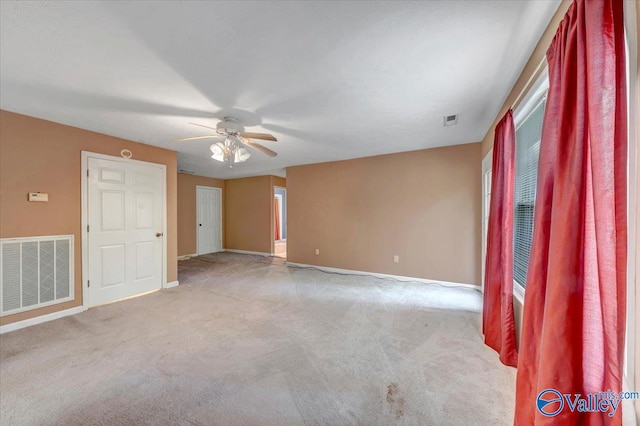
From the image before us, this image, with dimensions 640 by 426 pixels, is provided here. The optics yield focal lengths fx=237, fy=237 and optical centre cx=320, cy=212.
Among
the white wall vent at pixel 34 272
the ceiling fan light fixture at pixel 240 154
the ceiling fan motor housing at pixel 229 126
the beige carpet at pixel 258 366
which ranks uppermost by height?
the ceiling fan motor housing at pixel 229 126

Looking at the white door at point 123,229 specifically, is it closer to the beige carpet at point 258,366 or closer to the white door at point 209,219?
the beige carpet at point 258,366

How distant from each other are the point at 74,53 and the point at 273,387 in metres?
2.73

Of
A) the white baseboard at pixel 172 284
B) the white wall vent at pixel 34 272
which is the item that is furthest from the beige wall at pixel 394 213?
the white wall vent at pixel 34 272

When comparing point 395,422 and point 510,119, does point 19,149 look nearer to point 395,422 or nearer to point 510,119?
point 395,422

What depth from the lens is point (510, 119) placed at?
6.29ft

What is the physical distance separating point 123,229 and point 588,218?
4.67 metres

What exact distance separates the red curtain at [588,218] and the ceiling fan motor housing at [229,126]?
8.41ft

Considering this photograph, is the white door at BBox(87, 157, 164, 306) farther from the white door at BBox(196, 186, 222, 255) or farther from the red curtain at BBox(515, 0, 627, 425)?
the red curtain at BBox(515, 0, 627, 425)

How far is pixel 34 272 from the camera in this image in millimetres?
2676

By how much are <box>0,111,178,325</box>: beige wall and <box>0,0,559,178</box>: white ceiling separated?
0.21 metres

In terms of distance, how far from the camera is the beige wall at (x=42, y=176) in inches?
99.0

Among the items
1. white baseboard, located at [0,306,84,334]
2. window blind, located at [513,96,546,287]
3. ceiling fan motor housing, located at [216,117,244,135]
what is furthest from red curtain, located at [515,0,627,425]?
white baseboard, located at [0,306,84,334]

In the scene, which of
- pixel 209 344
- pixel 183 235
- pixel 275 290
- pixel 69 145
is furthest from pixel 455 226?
pixel 183 235

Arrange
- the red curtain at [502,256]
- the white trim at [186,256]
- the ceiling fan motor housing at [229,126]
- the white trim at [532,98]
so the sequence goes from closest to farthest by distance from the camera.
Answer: the white trim at [532,98]
the red curtain at [502,256]
the ceiling fan motor housing at [229,126]
the white trim at [186,256]
